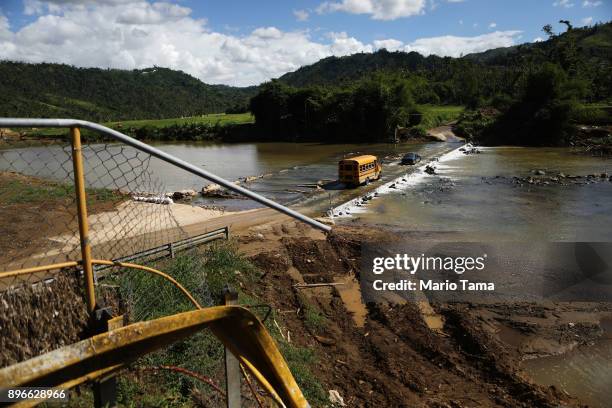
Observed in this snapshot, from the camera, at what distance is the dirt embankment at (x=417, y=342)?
8.48 meters

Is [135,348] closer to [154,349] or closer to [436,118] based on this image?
[154,349]

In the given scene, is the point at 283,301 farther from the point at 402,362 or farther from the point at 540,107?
the point at 540,107

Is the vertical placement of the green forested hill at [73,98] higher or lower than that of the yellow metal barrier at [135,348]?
higher

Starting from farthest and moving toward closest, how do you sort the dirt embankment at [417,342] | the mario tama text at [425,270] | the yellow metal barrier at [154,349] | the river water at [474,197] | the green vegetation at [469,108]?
the green vegetation at [469,108], the mario tama text at [425,270], the river water at [474,197], the dirt embankment at [417,342], the yellow metal barrier at [154,349]

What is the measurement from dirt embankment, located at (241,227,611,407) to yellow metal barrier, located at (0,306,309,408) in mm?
5855

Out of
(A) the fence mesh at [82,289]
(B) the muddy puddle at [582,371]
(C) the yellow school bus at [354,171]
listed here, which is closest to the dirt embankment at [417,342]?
(B) the muddy puddle at [582,371]

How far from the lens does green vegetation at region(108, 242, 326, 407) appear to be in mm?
5914

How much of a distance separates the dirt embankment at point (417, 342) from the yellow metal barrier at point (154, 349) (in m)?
5.86

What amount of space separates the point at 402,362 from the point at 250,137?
3122 inches

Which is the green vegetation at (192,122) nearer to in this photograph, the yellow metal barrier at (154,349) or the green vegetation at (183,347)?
the green vegetation at (183,347)

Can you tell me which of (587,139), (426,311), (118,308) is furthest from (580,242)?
(587,139)

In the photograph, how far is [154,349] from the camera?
8.37 ft

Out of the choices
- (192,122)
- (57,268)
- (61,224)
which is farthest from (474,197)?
(192,122)

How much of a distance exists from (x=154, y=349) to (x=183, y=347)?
5.36 metres
